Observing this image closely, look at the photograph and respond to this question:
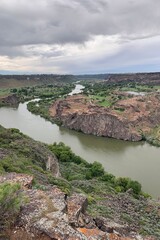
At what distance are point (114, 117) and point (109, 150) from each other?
607 inches

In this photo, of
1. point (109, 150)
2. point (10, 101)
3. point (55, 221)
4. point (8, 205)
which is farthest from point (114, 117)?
point (8, 205)

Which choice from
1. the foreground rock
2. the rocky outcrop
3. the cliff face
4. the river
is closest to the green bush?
the foreground rock

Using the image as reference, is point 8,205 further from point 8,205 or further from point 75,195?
point 75,195

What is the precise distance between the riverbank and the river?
536 centimetres

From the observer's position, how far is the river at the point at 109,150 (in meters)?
39.3

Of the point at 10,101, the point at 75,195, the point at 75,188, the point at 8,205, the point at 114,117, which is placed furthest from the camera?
the point at 10,101

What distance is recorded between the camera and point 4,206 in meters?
11.9

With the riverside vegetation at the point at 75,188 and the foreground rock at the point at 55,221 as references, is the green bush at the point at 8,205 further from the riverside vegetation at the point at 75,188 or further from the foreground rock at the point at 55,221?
the foreground rock at the point at 55,221

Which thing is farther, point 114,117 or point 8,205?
point 114,117

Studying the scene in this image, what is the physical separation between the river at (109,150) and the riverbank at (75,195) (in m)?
5.36

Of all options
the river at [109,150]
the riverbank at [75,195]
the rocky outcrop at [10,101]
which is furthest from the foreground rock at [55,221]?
the rocky outcrop at [10,101]

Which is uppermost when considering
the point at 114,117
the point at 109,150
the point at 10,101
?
the point at 114,117

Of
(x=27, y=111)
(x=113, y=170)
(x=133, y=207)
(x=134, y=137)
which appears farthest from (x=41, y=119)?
(x=133, y=207)

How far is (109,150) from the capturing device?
53.8m
